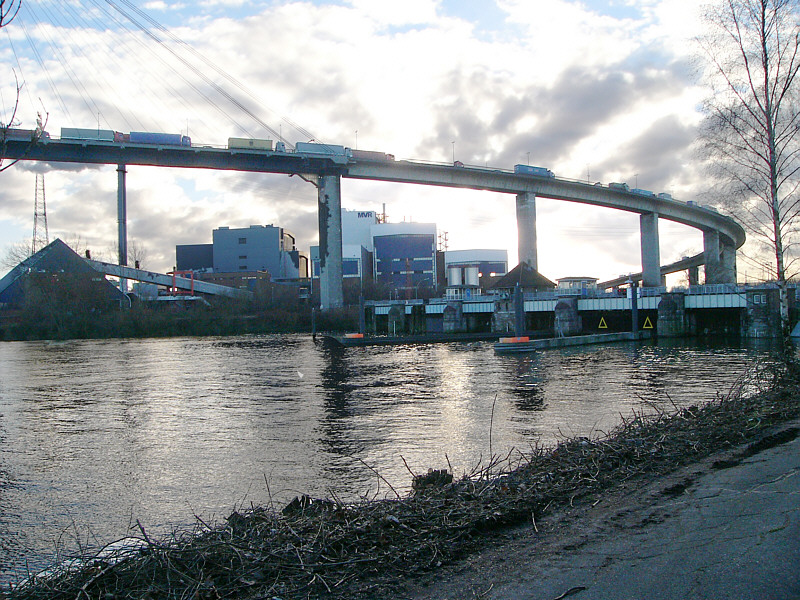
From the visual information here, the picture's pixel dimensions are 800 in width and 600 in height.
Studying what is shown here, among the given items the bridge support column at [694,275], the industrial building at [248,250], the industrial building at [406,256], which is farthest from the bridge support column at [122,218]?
the bridge support column at [694,275]

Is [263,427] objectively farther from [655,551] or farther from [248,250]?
[248,250]

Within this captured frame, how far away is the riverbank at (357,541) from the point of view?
500 cm

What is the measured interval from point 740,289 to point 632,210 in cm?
4192

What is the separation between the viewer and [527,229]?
302 ft

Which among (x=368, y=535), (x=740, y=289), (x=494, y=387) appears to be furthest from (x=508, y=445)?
(x=740, y=289)

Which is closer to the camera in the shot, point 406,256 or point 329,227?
point 329,227

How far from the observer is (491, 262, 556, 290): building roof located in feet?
285

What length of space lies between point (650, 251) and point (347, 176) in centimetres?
5190

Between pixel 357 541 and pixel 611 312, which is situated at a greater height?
pixel 611 312

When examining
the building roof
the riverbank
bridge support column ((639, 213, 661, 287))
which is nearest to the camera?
the riverbank

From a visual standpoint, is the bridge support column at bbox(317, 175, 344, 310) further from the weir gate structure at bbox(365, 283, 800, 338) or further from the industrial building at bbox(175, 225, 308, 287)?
the industrial building at bbox(175, 225, 308, 287)

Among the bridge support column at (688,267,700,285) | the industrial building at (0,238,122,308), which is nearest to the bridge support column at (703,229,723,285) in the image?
the bridge support column at (688,267,700,285)

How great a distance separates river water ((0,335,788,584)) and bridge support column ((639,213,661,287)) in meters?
58.1

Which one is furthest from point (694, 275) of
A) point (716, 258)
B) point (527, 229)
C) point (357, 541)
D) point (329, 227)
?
point (357, 541)
